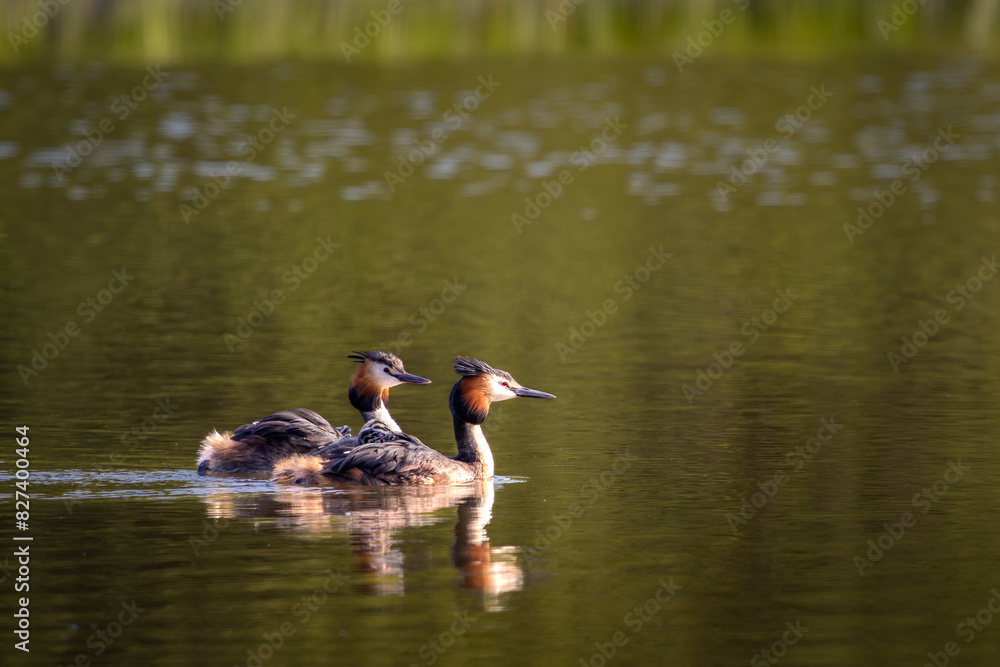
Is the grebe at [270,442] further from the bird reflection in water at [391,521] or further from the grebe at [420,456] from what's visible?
the bird reflection in water at [391,521]

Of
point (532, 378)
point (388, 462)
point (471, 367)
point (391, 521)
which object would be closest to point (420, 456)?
point (388, 462)

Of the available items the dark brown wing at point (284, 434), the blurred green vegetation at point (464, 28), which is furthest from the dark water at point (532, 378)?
the blurred green vegetation at point (464, 28)

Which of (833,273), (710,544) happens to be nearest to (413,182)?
(833,273)

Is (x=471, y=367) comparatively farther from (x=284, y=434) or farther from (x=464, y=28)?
(x=464, y=28)

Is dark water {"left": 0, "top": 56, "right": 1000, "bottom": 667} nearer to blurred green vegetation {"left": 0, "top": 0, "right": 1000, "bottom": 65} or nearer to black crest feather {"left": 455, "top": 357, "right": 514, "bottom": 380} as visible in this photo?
black crest feather {"left": 455, "top": 357, "right": 514, "bottom": 380}

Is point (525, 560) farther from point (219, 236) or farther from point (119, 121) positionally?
point (119, 121)

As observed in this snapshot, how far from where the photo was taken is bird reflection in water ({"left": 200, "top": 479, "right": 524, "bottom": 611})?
36.2 feet

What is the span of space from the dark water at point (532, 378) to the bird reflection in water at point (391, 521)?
4 centimetres

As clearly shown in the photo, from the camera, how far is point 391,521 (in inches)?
497

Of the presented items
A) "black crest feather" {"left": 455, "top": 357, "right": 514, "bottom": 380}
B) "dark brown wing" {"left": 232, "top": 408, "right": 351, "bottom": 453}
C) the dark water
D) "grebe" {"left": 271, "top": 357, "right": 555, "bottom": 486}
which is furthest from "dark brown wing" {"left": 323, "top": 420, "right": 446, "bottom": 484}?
"black crest feather" {"left": 455, "top": 357, "right": 514, "bottom": 380}

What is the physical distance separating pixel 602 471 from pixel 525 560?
2713 mm

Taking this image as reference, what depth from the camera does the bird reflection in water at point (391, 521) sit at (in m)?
11.0

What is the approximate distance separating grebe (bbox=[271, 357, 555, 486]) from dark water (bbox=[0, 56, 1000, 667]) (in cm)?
20

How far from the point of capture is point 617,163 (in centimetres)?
3612
